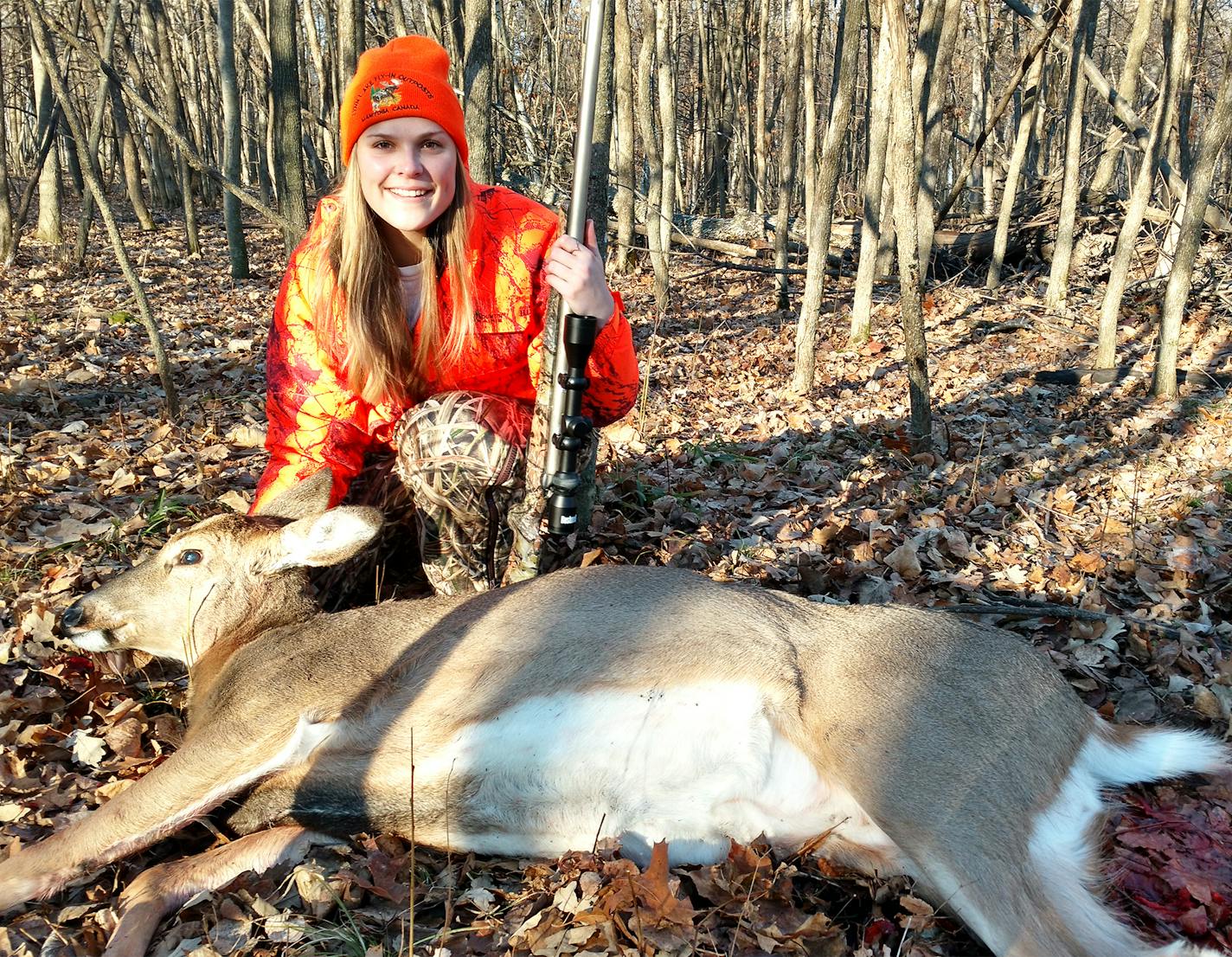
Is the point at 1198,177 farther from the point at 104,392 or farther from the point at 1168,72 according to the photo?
the point at 104,392

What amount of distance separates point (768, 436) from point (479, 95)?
295cm

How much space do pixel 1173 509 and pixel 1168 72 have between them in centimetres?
441

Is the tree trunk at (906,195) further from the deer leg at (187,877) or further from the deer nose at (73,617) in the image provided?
the deer nose at (73,617)

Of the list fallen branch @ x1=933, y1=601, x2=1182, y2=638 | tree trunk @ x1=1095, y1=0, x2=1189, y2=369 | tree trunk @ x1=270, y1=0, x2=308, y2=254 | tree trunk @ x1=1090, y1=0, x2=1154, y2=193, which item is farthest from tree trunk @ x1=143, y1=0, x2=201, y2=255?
fallen branch @ x1=933, y1=601, x2=1182, y2=638

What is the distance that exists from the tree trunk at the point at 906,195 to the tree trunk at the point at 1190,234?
2.07 m

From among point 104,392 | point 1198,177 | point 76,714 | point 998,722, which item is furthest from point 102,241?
point 998,722

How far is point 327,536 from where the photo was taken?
3201mm

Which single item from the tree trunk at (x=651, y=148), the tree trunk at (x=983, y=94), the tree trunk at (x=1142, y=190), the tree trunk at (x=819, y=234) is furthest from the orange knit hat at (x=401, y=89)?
the tree trunk at (x=983, y=94)

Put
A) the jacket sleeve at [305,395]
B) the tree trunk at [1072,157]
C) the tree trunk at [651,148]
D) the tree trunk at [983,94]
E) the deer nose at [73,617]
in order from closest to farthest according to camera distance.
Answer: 1. the deer nose at [73,617]
2. the jacket sleeve at [305,395]
3. the tree trunk at [1072,157]
4. the tree trunk at [651,148]
5. the tree trunk at [983,94]

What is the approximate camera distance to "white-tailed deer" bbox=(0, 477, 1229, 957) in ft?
7.98

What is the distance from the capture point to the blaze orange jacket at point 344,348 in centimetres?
362

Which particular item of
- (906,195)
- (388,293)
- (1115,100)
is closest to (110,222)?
(388,293)

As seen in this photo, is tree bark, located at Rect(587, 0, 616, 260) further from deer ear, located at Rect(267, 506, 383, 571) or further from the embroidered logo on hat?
deer ear, located at Rect(267, 506, 383, 571)

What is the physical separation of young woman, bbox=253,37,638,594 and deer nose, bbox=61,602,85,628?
0.68m
